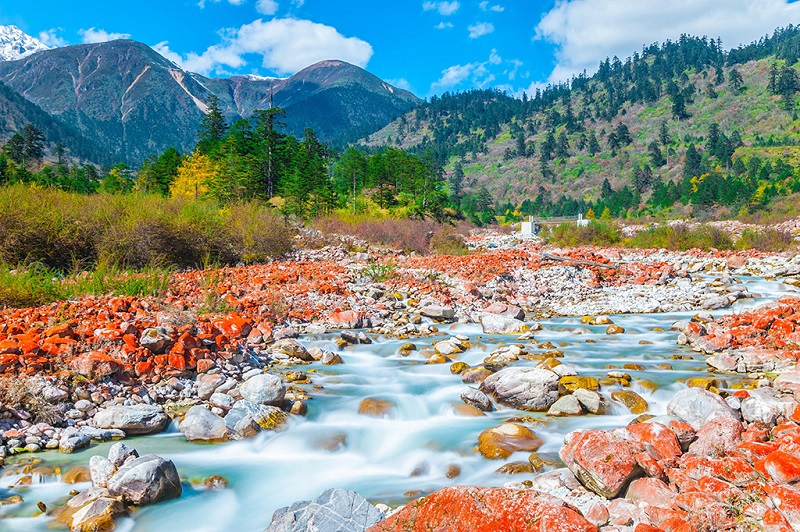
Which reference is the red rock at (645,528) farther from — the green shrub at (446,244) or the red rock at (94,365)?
the green shrub at (446,244)

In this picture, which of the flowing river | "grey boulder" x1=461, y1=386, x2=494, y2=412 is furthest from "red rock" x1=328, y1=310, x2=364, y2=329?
"grey boulder" x1=461, y1=386, x2=494, y2=412

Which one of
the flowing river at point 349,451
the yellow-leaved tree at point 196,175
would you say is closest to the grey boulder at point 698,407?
the flowing river at point 349,451

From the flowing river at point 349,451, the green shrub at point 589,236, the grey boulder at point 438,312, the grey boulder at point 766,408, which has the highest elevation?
the green shrub at point 589,236

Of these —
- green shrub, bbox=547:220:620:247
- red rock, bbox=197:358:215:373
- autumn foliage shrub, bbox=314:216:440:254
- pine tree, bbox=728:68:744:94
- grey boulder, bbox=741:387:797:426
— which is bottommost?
grey boulder, bbox=741:387:797:426

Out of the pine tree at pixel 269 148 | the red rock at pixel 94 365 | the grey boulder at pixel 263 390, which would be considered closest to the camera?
the red rock at pixel 94 365

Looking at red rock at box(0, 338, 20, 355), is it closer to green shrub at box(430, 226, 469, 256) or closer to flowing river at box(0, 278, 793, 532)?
flowing river at box(0, 278, 793, 532)

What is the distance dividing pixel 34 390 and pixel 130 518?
2059 mm

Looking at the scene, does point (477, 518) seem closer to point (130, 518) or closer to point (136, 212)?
point (130, 518)

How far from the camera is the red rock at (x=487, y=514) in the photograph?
8.35ft

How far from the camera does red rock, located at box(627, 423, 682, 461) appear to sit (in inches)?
142

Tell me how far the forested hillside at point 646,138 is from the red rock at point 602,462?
48.0 m

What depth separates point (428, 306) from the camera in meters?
10.2

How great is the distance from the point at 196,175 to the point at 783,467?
108 feet

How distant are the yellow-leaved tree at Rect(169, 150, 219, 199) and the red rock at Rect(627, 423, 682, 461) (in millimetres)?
29212
